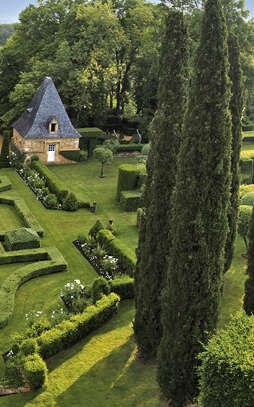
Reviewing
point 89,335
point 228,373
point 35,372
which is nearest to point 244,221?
point 89,335

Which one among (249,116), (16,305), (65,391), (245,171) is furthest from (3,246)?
(249,116)

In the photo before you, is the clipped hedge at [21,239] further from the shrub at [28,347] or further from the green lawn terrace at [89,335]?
the shrub at [28,347]

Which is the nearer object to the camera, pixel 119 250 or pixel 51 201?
pixel 119 250

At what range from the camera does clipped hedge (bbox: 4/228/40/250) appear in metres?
30.2

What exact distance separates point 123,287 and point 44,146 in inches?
1118

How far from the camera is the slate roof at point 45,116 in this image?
49031 millimetres

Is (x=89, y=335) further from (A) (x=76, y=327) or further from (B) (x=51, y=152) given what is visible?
(B) (x=51, y=152)

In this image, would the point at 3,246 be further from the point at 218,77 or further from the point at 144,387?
the point at 218,77

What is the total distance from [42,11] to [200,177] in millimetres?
54696

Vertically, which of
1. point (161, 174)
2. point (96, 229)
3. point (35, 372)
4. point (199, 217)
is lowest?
point (35, 372)

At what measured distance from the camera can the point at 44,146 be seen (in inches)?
1956

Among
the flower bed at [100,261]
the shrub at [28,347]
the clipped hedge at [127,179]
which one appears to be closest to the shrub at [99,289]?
the flower bed at [100,261]

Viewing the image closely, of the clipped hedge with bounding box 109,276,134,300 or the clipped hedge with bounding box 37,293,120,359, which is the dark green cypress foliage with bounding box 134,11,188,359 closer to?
the clipped hedge with bounding box 37,293,120,359

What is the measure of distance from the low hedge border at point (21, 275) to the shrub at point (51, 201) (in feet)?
27.8
